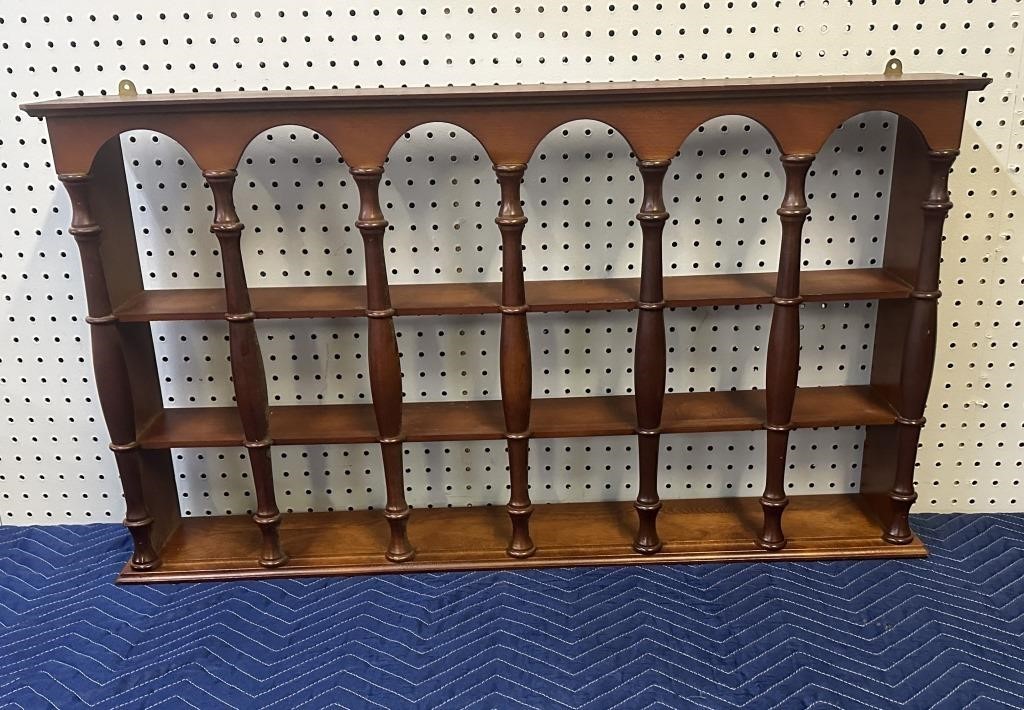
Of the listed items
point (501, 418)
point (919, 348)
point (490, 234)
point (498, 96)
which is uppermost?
point (498, 96)

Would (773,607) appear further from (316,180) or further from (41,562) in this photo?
(41,562)

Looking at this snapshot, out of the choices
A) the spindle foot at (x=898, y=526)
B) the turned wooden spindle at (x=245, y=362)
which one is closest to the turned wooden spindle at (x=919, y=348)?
the spindle foot at (x=898, y=526)

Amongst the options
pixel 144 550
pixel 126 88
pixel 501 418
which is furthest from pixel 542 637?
pixel 126 88

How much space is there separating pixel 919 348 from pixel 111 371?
1.79m

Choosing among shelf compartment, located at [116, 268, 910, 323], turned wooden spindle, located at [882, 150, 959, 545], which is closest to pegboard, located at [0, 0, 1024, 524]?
shelf compartment, located at [116, 268, 910, 323]

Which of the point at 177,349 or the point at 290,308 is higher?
the point at 290,308

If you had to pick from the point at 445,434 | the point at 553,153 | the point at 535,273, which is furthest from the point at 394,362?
the point at 553,153

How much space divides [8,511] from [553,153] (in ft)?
5.64

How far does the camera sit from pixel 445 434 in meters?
1.97

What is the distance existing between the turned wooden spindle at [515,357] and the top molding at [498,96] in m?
0.16

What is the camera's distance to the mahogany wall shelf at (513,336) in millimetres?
1724

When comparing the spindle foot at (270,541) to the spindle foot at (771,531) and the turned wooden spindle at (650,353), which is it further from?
the spindle foot at (771,531)

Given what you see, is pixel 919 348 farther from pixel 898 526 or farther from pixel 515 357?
pixel 515 357

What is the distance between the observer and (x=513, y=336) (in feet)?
6.09
